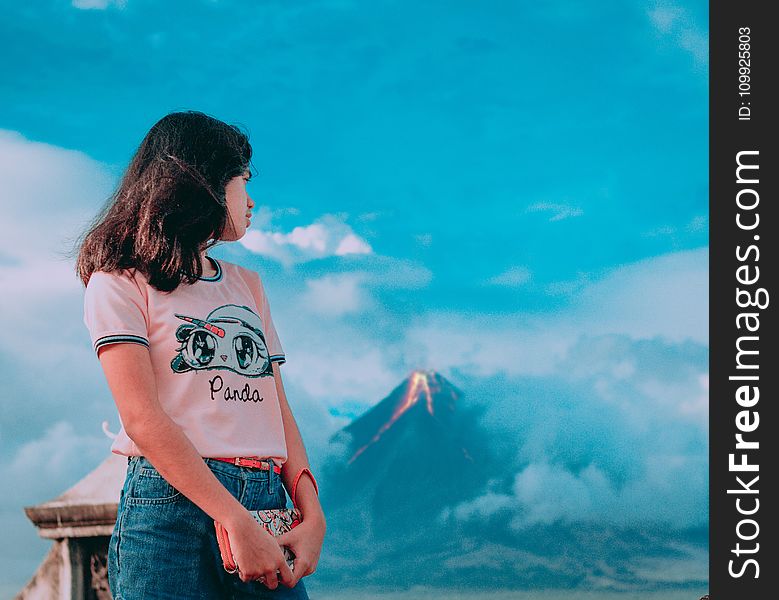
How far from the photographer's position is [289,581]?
147cm

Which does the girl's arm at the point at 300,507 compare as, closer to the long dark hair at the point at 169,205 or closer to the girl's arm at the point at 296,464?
the girl's arm at the point at 296,464

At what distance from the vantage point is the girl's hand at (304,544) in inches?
58.4

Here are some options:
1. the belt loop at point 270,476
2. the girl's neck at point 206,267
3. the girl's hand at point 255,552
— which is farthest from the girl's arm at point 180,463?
the girl's neck at point 206,267

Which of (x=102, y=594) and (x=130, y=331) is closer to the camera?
(x=130, y=331)

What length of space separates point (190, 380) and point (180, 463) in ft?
0.50

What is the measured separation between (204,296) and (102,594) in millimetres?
1152

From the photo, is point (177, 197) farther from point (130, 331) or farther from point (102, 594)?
point (102, 594)

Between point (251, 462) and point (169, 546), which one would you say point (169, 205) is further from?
point (169, 546)

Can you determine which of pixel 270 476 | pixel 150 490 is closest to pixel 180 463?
pixel 150 490

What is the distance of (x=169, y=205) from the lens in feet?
5.24
